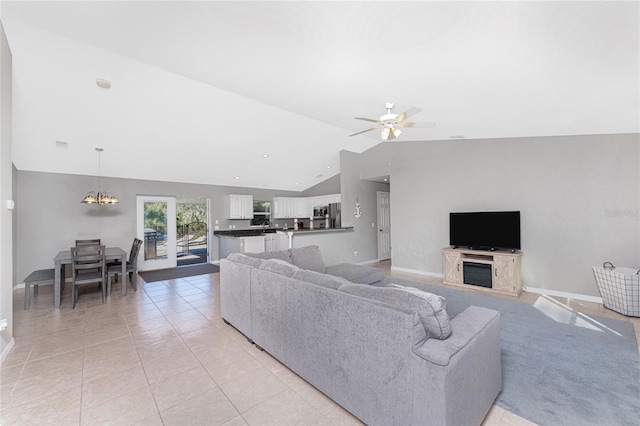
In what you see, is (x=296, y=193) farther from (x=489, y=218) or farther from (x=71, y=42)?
(x=71, y=42)

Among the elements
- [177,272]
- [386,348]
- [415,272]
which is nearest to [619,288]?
[415,272]

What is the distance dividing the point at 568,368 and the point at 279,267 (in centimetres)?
282

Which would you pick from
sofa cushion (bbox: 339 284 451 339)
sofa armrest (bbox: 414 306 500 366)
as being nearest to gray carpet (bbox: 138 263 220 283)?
sofa cushion (bbox: 339 284 451 339)

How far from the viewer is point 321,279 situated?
232cm

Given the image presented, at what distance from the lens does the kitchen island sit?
630 centimetres

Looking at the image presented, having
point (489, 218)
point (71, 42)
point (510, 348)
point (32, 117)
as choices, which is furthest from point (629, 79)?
point (32, 117)

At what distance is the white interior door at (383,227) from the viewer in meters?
8.34

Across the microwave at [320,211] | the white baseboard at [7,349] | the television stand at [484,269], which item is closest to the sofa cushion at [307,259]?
the television stand at [484,269]

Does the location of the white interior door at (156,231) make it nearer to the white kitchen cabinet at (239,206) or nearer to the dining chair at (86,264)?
the white kitchen cabinet at (239,206)

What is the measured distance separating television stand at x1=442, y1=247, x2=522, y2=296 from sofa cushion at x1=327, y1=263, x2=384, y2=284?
2006mm

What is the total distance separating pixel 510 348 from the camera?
116 inches

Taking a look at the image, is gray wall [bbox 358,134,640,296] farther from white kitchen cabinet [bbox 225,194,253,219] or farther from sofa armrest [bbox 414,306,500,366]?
white kitchen cabinet [bbox 225,194,253,219]

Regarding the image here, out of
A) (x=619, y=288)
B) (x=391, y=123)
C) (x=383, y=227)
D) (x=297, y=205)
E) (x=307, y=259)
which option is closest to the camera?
(x=391, y=123)

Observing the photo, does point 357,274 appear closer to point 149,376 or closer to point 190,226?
point 149,376
